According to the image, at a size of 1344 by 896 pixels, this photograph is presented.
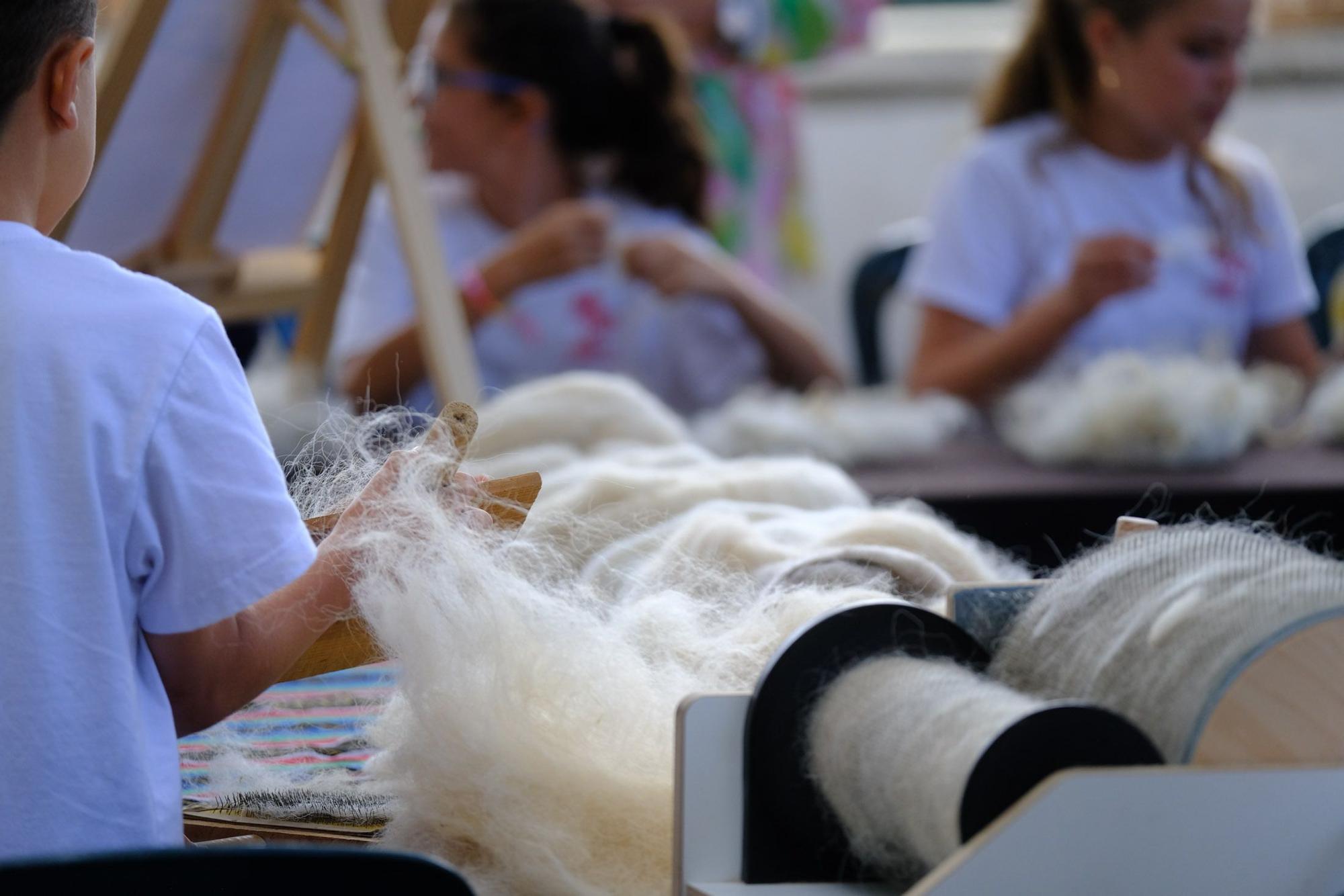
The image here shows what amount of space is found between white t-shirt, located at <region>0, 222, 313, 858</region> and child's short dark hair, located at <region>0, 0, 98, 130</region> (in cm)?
9

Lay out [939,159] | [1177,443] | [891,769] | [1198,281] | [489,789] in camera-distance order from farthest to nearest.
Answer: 1. [939,159]
2. [1198,281]
3. [1177,443]
4. [489,789]
5. [891,769]

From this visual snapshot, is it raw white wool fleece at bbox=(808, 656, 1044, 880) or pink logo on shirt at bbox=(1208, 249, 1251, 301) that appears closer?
raw white wool fleece at bbox=(808, 656, 1044, 880)

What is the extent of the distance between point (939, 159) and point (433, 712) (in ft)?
15.4

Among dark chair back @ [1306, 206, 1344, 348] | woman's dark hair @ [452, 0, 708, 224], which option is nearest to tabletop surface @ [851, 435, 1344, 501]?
woman's dark hair @ [452, 0, 708, 224]

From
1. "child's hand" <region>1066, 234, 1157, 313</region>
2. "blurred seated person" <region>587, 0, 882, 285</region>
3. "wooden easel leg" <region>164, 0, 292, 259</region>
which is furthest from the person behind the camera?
"blurred seated person" <region>587, 0, 882, 285</region>

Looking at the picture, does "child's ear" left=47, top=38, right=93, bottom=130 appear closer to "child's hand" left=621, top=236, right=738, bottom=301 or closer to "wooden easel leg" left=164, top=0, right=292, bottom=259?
"wooden easel leg" left=164, top=0, right=292, bottom=259

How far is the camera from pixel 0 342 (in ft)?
2.43

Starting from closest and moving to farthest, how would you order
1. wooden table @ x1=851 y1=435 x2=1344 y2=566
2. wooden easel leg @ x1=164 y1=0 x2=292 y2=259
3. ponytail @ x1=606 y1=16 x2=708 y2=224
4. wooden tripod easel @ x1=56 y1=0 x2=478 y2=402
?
wooden table @ x1=851 y1=435 x2=1344 y2=566, wooden tripod easel @ x1=56 y1=0 x2=478 y2=402, wooden easel leg @ x1=164 y1=0 x2=292 y2=259, ponytail @ x1=606 y1=16 x2=708 y2=224

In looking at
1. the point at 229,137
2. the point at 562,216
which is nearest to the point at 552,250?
the point at 562,216

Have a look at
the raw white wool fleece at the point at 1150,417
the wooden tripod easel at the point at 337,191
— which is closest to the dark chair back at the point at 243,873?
the wooden tripod easel at the point at 337,191

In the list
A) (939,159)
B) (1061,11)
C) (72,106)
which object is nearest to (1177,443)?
(1061,11)

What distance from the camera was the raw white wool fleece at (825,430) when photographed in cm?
198

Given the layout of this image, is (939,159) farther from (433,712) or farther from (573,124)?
(433,712)

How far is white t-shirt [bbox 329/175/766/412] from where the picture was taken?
2.53 metres
